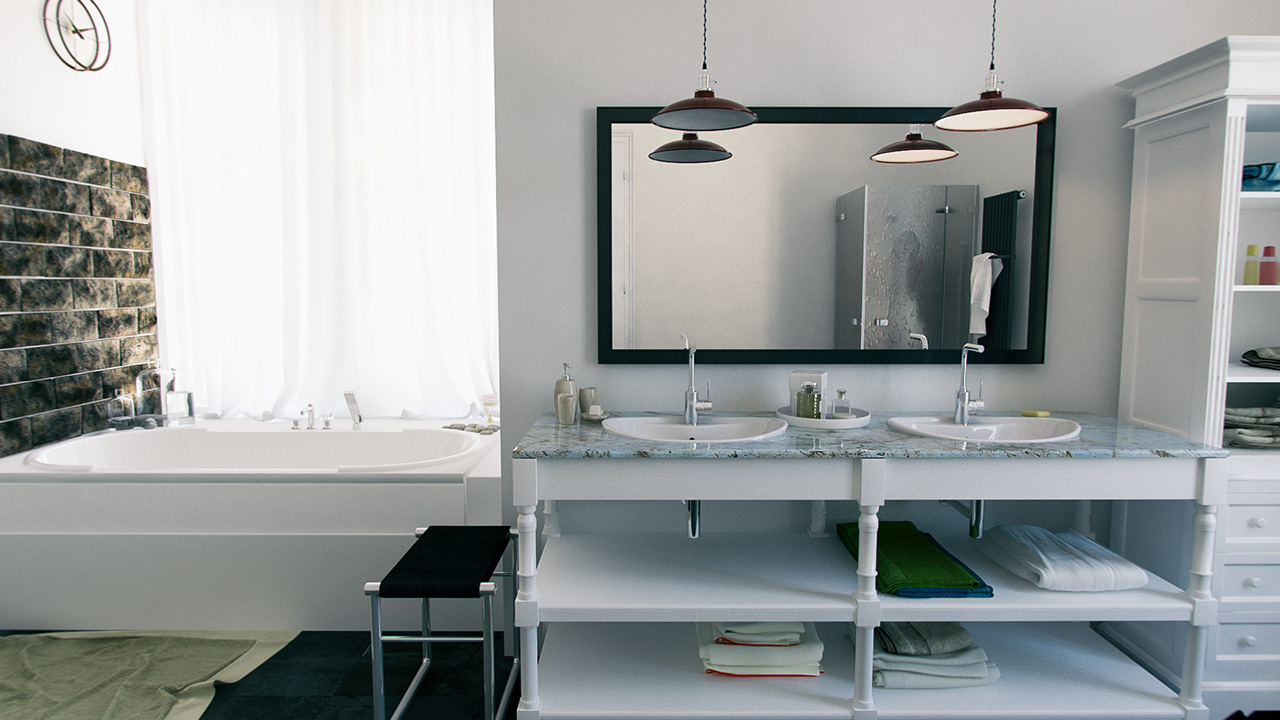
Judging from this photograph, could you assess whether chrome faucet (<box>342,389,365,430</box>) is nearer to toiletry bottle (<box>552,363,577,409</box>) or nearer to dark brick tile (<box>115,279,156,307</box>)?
dark brick tile (<box>115,279,156,307</box>)

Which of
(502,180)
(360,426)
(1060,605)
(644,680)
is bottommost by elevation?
(644,680)

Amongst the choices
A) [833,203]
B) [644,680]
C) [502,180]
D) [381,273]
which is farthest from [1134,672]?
[381,273]

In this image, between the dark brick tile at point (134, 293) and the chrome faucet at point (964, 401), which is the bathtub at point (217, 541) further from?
the chrome faucet at point (964, 401)

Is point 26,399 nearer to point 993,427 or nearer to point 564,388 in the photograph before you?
point 564,388

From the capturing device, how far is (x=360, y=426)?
10.4ft

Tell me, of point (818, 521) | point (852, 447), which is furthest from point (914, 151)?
point (818, 521)

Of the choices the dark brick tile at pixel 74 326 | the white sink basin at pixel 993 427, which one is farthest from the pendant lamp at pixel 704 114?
the dark brick tile at pixel 74 326

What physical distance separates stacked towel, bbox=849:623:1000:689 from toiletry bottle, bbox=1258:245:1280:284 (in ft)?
4.70

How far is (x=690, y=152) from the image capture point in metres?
2.17

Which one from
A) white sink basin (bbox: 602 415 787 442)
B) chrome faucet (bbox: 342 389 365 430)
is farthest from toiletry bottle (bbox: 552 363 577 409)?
chrome faucet (bbox: 342 389 365 430)

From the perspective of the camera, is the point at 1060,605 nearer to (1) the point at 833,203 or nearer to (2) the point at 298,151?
(1) the point at 833,203

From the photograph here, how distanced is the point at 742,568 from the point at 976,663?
2.18 feet

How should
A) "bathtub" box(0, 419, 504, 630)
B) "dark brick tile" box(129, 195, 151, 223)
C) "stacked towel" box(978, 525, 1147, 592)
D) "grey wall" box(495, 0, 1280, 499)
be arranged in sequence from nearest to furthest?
1. "stacked towel" box(978, 525, 1147, 592)
2. "grey wall" box(495, 0, 1280, 499)
3. "bathtub" box(0, 419, 504, 630)
4. "dark brick tile" box(129, 195, 151, 223)

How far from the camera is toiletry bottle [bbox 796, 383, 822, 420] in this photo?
2.13 m
